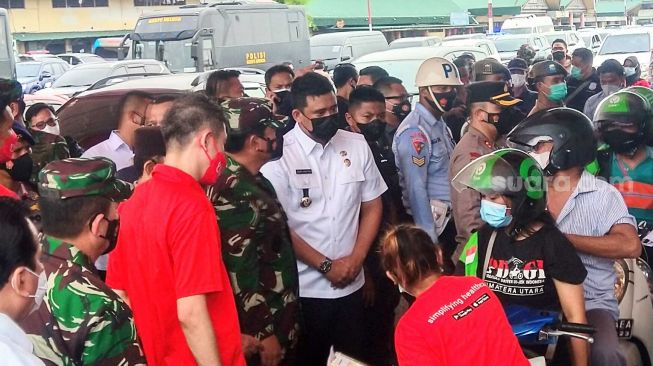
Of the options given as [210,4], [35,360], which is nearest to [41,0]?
[210,4]

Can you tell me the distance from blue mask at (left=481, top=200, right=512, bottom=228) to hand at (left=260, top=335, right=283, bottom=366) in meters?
1.15

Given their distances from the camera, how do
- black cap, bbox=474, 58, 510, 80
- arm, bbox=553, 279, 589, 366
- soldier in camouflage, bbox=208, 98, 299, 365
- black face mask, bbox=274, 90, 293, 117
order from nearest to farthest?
arm, bbox=553, 279, 589, 366 < soldier in camouflage, bbox=208, 98, 299, 365 < black face mask, bbox=274, 90, 293, 117 < black cap, bbox=474, 58, 510, 80

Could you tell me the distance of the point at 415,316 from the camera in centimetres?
303

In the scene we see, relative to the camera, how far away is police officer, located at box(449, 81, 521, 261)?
489 centimetres

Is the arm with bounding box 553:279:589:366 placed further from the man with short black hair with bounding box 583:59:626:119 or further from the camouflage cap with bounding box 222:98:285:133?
the man with short black hair with bounding box 583:59:626:119

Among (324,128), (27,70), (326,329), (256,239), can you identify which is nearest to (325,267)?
(326,329)

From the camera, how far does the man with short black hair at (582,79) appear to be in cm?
1003

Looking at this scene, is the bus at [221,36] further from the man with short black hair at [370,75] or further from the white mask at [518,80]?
the man with short black hair at [370,75]

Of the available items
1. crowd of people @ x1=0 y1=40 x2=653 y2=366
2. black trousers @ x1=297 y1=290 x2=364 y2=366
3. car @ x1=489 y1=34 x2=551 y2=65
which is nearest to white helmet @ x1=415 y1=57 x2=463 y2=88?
crowd of people @ x1=0 y1=40 x2=653 y2=366

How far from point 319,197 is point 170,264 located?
1730mm

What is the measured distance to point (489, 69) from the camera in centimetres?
→ 852

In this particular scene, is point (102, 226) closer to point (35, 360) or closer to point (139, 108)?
point (35, 360)

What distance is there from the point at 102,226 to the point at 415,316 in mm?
1151

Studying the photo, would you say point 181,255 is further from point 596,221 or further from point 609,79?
point 609,79
